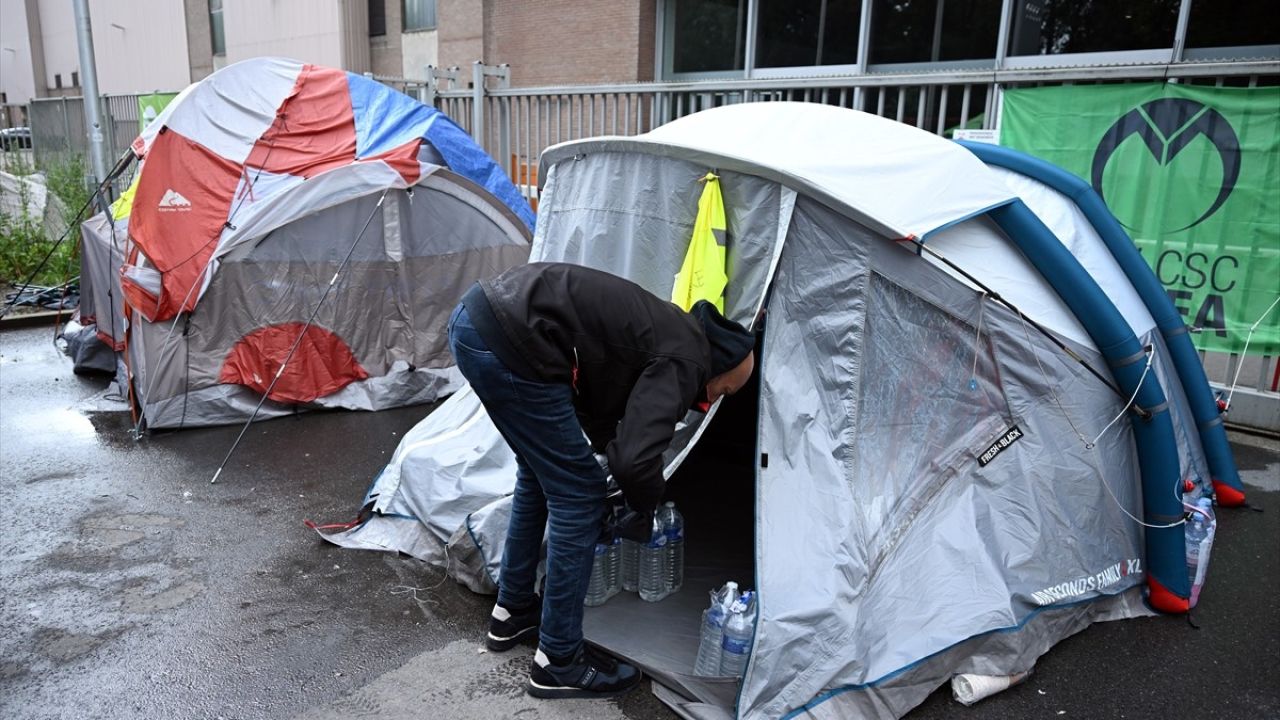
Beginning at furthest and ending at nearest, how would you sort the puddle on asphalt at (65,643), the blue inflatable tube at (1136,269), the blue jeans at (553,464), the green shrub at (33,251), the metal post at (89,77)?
the green shrub at (33,251) < the metal post at (89,77) < the blue inflatable tube at (1136,269) < the puddle on asphalt at (65,643) < the blue jeans at (553,464)

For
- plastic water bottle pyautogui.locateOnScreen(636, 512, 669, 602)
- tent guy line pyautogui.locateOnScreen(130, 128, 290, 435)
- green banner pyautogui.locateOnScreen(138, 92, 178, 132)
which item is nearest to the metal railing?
tent guy line pyautogui.locateOnScreen(130, 128, 290, 435)

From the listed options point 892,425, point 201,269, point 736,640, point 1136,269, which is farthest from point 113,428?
point 1136,269

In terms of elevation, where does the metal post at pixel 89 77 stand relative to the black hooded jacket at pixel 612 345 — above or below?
above

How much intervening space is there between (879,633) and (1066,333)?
1553 millimetres

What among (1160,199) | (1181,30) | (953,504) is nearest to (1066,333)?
(953,504)

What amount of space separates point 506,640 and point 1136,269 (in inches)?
138

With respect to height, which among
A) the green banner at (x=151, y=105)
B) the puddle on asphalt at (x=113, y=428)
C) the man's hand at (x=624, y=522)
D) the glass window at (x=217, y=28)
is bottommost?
the puddle on asphalt at (x=113, y=428)

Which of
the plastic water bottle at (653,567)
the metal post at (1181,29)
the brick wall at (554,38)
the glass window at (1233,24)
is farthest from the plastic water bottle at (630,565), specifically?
the brick wall at (554,38)

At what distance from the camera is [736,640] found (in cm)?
329

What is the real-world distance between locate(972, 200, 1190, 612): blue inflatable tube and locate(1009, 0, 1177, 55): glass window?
6.11m

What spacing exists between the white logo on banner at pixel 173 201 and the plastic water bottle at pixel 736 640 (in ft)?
16.5

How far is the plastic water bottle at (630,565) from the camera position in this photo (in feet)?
13.2

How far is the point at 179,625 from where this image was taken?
387 cm

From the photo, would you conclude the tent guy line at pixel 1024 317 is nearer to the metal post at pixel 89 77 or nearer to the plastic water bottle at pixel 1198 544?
the plastic water bottle at pixel 1198 544
